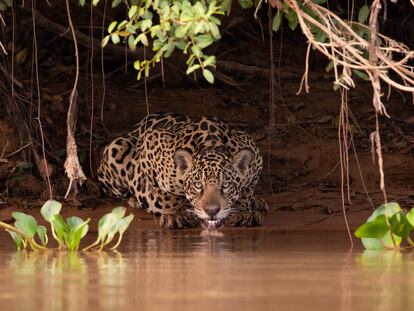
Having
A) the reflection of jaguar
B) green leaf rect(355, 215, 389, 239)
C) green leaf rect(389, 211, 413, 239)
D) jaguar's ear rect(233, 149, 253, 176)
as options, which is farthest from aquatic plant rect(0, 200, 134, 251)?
jaguar's ear rect(233, 149, 253, 176)

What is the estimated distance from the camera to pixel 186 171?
10.8 meters

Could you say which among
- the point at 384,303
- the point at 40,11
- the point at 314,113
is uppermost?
the point at 40,11

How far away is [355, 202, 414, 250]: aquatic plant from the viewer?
25.1 feet

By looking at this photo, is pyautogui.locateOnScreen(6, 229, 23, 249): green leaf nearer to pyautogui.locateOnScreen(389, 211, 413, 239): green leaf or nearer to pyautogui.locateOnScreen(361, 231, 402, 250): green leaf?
pyautogui.locateOnScreen(361, 231, 402, 250): green leaf

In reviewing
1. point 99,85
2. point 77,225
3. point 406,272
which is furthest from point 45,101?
point 406,272

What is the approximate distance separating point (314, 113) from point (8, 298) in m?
7.92

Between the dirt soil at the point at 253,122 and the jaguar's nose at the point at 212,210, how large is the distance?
55 cm

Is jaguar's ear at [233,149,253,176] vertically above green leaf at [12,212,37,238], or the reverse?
jaguar's ear at [233,149,253,176]

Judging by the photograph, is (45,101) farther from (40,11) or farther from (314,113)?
(314,113)

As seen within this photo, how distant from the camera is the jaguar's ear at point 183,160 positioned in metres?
10.8

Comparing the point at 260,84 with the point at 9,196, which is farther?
the point at 260,84

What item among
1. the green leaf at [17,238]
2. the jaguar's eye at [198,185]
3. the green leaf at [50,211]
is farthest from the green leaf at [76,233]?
the jaguar's eye at [198,185]

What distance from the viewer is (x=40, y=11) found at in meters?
13.5

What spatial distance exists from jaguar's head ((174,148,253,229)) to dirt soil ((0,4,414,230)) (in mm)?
444
